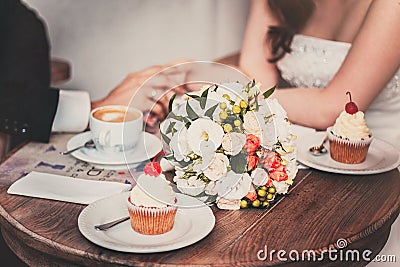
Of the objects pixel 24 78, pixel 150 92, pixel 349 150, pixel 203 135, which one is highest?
pixel 203 135

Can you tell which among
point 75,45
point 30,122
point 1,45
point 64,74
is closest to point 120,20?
point 75,45

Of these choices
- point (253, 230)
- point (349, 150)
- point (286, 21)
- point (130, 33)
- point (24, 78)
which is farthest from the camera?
point (130, 33)

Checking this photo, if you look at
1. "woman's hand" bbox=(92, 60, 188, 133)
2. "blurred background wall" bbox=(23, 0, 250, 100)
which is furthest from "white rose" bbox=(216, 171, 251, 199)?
"blurred background wall" bbox=(23, 0, 250, 100)

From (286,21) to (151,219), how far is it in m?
1.42

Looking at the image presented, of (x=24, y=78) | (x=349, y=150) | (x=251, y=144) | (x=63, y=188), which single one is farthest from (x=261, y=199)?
(x=24, y=78)

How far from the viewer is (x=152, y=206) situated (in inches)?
49.9

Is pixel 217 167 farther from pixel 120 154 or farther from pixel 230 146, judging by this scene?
pixel 120 154

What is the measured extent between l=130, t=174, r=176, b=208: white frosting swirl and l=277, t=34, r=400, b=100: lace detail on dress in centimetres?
114

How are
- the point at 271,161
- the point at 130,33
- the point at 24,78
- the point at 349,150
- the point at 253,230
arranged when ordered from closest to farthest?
the point at 253,230, the point at 271,161, the point at 349,150, the point at 24,78, the point at 130,33

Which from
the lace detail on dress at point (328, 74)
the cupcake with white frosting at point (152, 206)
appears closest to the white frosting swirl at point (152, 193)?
the cupcake with white frosting at point (152, 206)

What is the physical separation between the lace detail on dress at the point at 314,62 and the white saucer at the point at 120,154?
794mm

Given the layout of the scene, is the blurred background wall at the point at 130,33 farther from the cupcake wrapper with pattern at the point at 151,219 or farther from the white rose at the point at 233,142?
the cupcake wrapper with pattern at the point at 151,219

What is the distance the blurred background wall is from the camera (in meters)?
3.63

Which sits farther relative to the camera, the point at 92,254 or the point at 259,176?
the point at 259,176
